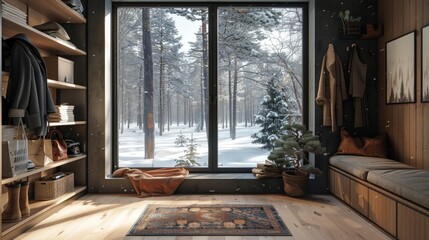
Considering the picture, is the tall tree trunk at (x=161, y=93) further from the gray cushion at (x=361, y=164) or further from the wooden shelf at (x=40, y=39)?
the gray cushion at (x=361, y=164)

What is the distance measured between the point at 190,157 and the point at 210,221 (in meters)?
1.47

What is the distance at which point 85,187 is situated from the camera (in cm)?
389

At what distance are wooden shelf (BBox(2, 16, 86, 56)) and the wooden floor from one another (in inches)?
64.4

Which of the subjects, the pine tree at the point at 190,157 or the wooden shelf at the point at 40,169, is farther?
the pine tree at the point at 190,157

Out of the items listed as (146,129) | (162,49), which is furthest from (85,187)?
(162,49)

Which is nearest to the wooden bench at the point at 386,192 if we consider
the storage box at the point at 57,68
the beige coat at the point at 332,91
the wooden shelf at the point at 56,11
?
the beige coat at the point at 332,91

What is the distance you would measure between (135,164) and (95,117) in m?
0.79

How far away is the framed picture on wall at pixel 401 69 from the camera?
10.8 ft

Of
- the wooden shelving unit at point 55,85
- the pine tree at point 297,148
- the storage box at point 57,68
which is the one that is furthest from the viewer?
the pine tree at point 297,148

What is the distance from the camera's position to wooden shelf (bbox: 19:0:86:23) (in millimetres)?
3160

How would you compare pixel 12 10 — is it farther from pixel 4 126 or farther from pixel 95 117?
pixel 95 117

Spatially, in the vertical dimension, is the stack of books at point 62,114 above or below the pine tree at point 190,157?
above

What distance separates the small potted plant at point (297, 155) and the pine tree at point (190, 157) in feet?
3.40

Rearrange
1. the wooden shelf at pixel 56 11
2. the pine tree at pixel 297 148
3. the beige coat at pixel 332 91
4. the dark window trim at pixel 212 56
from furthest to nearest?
the dark window trim at pixel 212 56 < the beige coat at pixel 332 91 < the pine tree at pixel 297 148 < the wooden shelf at pixel 56 11
